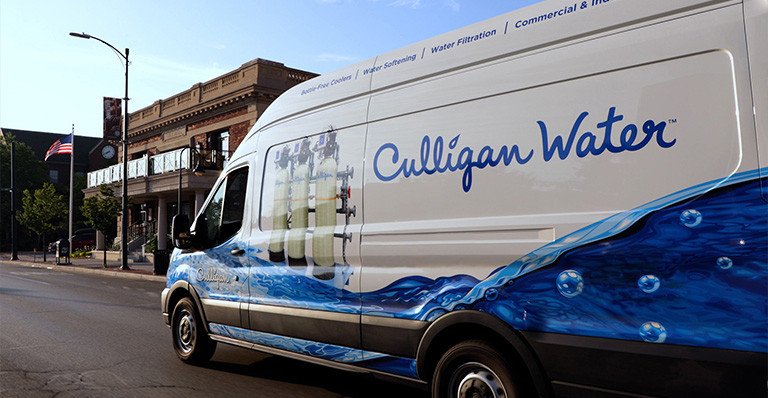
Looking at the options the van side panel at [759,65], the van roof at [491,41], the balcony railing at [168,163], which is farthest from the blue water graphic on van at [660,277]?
the balcony railing at [168,163]

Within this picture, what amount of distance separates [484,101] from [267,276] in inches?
105

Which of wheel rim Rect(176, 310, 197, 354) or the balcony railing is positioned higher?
the balcony railing

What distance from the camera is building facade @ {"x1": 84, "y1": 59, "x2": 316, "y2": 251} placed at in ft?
87.2

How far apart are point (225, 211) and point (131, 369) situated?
1.93m

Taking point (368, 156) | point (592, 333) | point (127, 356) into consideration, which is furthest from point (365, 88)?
point (127, 356)

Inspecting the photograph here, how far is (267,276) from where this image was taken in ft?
17.9

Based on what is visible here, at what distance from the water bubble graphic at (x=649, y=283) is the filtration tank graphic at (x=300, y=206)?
2.78 m

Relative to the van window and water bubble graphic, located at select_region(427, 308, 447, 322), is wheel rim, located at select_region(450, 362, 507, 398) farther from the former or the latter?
the van window

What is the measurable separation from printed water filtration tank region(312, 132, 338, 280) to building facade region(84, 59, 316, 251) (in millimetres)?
18141

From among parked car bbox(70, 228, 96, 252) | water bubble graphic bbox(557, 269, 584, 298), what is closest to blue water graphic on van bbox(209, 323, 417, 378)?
water bubble graphic bbox(557, 269, 584, 298)

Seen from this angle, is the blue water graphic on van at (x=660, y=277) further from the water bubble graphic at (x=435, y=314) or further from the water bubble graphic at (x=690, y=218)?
the water bubble graphic at (x=435, y=314)

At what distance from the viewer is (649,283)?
300 centimetres

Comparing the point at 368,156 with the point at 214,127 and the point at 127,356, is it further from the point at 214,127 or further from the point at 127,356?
the point at 214,127

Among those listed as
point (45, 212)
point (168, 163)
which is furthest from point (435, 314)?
point (45, 212)
